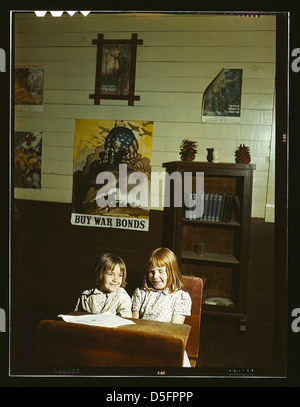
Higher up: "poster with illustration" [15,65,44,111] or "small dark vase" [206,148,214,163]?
"poster with illustration" [15,65,44,111]

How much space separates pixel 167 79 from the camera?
3.39 m

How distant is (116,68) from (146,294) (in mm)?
2388

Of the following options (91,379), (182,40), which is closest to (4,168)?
(91,379)

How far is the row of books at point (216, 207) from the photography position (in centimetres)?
320

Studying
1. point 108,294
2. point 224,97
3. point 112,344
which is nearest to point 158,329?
point 112,344

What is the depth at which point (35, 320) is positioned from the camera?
10.7 feet

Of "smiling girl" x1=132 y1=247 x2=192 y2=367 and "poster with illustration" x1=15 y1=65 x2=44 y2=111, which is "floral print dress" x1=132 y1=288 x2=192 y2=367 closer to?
"smiling girl" x1=132 y1=247 x2=192 y2=367

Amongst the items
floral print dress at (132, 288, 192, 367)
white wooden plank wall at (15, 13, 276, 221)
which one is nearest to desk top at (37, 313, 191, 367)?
floral print dress at (132, 288, 192, 367)

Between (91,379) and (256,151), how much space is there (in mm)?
2579

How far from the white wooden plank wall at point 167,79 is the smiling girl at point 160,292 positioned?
1378 mm

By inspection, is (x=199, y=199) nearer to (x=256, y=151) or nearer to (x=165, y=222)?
(x=165, y=222)

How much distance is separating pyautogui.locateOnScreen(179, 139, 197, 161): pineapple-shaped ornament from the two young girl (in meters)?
1.38

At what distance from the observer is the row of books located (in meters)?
3.20

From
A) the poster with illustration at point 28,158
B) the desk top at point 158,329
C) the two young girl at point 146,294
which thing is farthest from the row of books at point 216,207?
the poster with illustration at point 28,158
